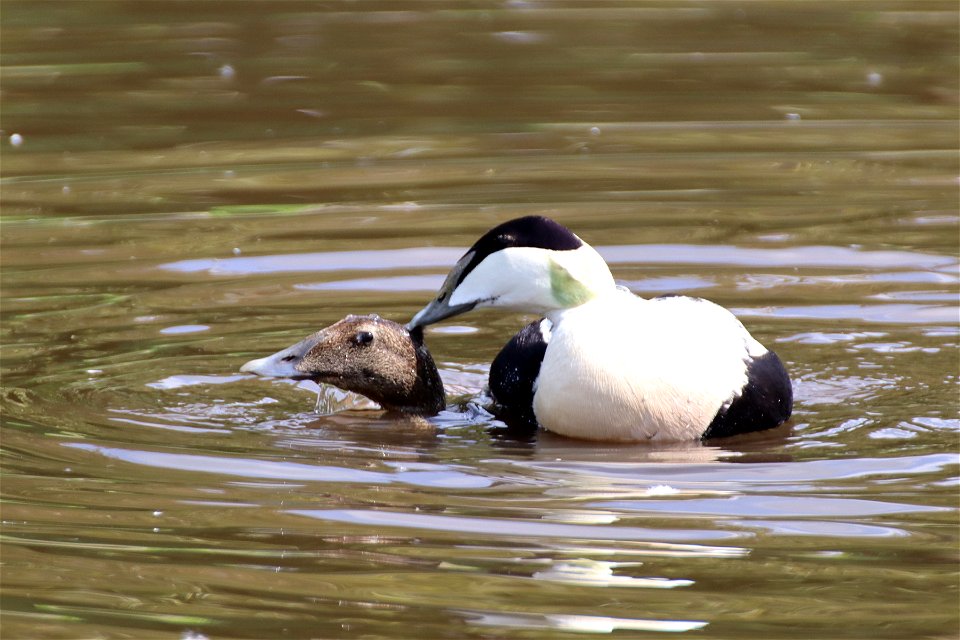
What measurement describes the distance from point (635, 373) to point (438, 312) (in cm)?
86

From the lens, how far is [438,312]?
673cm

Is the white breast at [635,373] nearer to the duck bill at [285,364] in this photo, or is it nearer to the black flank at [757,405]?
the black flank at [757,405]

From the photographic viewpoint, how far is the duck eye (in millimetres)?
6820

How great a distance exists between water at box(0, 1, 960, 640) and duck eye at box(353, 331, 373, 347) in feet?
1.12

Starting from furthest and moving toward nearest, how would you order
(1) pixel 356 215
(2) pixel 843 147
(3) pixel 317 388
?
(2) pixel 843 147
(1) pixel 356 215
(3) pixel 317 388

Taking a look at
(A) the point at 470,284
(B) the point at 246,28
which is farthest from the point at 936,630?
(B) the point at 246,28

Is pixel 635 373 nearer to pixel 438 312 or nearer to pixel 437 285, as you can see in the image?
pixel 438 312

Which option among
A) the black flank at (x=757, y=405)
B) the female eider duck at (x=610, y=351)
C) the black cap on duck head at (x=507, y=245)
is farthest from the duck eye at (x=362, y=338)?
the black flank at (x=757, y=405)

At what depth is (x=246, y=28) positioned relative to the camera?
14.6 metres

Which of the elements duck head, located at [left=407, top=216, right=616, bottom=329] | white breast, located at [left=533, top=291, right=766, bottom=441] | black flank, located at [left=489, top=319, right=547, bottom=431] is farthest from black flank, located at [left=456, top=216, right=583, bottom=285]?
black flank, located at [left=489, top=319, right=547, bottom=431]

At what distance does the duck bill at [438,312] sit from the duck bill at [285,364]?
0.39 m

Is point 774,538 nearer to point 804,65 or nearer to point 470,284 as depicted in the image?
point 470,284

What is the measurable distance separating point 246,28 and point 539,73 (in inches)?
117

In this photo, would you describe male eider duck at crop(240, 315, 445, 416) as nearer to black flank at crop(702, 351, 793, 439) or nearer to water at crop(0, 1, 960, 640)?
water at crop(0, 1, 960, 640)
